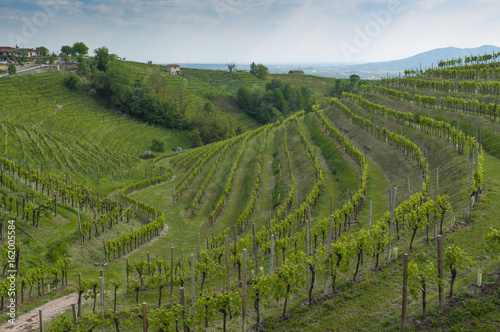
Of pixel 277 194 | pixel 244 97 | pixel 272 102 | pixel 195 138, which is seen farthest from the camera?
pixel 244 97

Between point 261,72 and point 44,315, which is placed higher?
point 261,72

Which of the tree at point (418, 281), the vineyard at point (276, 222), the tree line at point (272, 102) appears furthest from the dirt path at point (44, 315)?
the tree line at point (272, 102)

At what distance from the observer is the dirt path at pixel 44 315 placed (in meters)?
14.2

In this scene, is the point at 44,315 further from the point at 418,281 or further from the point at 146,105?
the point at 146,105

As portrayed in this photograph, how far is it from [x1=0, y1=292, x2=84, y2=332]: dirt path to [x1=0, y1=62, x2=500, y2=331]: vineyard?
1.55ft

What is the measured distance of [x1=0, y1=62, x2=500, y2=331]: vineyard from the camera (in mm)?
12445

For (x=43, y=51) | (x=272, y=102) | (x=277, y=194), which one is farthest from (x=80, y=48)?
(x=277, y=194)

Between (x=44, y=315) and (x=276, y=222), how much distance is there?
1630 cm

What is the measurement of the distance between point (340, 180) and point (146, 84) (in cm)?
7690

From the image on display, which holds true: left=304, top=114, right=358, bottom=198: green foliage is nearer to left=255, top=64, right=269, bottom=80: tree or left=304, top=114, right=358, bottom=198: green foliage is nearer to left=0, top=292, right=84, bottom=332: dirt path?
left=0, top=292, right=84, bottom=332: dirt path

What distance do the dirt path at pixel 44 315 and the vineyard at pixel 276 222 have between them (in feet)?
1.55

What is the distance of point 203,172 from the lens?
48.2m

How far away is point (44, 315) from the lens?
50.1 ft

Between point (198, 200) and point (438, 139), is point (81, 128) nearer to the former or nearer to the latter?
A: point (198, 200)
